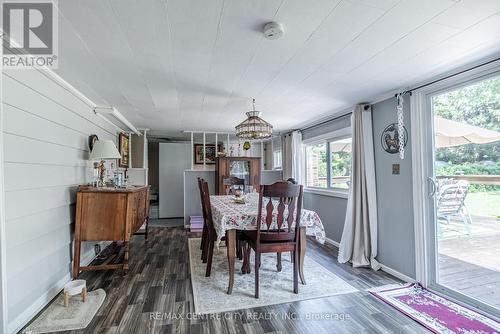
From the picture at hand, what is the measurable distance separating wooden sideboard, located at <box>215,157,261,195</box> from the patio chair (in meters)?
3.13

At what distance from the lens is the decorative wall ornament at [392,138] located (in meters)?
2.69

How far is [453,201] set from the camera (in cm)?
240

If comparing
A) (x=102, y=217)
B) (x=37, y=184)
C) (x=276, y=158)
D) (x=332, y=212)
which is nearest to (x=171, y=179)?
(x=276, y=158)

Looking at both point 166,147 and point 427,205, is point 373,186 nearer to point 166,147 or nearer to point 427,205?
point 427,205

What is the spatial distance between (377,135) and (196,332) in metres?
2.87

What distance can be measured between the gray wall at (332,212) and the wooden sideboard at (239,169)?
1296 millimetres

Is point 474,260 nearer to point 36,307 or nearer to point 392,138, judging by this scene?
point 392,138

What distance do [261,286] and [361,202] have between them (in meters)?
1.65

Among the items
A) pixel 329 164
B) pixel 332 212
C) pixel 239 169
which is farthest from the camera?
pixel 239 169

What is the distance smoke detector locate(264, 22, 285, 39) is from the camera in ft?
5.01

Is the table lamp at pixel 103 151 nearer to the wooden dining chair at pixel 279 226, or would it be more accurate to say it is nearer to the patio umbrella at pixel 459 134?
the wooden dining chair at pixel 279 226

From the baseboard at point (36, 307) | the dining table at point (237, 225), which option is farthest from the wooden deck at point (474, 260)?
the baseboard at point (36, 307)

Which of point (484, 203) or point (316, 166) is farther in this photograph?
point (316, 166)

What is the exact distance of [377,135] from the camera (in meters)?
3.07
